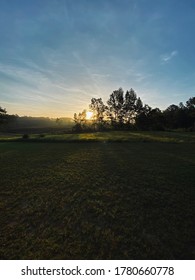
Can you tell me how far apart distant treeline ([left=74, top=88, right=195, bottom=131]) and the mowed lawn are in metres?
60.5

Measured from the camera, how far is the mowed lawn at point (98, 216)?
3809 millimetres

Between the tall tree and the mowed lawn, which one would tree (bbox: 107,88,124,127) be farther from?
the mowed lawn

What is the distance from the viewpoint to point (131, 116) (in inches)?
3095

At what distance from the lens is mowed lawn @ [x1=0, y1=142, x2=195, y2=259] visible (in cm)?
381

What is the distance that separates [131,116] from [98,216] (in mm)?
75730

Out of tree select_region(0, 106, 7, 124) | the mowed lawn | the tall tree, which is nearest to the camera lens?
the mowed lawn

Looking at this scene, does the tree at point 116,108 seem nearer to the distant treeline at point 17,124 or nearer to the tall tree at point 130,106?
the tall tree at point 130,106

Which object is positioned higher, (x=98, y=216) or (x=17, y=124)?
(x=17, y=124)

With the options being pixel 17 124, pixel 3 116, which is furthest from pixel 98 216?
pixel 17 124

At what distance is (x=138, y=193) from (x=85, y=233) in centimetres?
315

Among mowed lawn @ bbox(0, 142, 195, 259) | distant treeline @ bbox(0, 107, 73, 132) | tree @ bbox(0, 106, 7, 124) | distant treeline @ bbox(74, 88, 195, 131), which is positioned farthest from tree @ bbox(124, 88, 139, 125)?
mowed lawn @ bbox(0, 142, 195, 259)

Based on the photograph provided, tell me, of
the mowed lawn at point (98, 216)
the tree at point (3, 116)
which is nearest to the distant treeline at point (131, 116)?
the tree at point (3, 116)

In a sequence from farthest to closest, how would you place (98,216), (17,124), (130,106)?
(17,124)
(130,106)
(98,216)

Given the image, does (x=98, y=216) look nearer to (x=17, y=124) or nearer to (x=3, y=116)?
(x=3, y=116)
